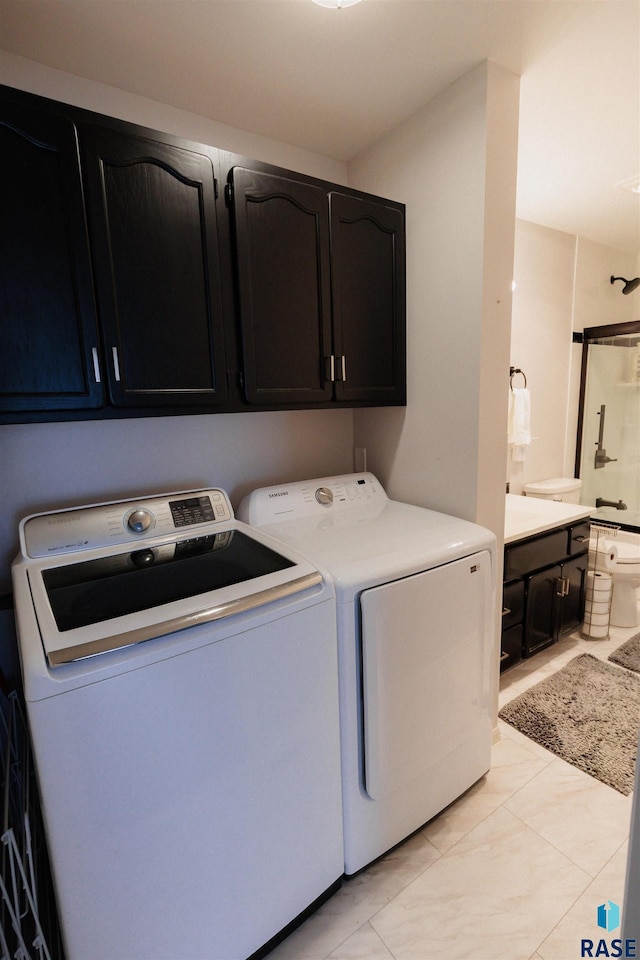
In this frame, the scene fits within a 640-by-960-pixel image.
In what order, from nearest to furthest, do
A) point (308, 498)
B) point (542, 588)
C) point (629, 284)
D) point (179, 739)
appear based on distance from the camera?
point (179, 739), point (308, 498), point (542, 588), point (629, 284)

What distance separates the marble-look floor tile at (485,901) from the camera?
1.20 metres

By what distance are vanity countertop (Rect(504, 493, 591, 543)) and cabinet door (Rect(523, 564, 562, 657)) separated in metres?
0.25

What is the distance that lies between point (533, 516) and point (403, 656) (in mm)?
1388

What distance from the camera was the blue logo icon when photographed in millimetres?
1221

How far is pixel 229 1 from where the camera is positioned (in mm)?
1176

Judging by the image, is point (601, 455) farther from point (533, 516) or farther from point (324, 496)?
point (324, 496)

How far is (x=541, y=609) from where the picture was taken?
2.26 meters

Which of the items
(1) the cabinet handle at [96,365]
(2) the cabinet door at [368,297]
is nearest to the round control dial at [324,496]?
(2) the cabinet door at [368,297]

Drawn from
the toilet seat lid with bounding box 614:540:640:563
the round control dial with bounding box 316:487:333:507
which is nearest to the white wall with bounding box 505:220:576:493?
the toilet seat lid with bounding box 614:540:640:563

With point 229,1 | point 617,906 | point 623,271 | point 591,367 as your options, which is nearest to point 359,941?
point 617,906

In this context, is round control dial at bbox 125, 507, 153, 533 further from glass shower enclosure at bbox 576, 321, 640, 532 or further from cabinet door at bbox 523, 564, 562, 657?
glass shower enclosure at bbox 576, 321, 640, 532

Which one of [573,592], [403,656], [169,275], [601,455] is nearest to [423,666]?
[403,656]

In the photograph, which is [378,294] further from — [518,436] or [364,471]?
[518,436]

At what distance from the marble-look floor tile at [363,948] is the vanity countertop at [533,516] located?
142cm
